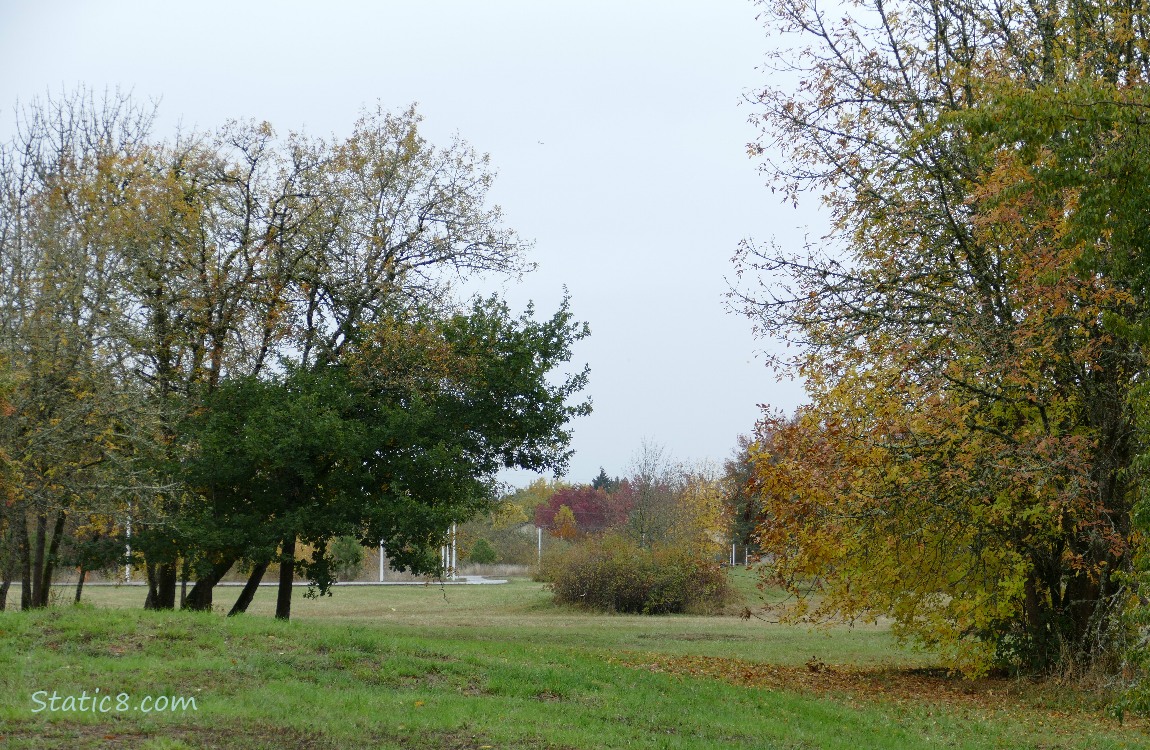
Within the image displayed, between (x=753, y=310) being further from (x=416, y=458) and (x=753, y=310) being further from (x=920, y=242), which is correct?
(x=416, y=458)

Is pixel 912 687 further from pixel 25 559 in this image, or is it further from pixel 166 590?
pixel 25 559

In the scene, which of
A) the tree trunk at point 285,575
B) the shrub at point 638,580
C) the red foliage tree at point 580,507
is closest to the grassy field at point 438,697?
the tree trunk at point 285,575

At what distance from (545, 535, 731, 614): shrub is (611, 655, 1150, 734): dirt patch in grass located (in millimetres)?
15345

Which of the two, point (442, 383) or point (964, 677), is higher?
point (442, 383)

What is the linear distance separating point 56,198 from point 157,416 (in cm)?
387

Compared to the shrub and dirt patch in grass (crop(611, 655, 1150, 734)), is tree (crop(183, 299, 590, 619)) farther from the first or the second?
the shrub

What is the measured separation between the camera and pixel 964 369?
461 inches

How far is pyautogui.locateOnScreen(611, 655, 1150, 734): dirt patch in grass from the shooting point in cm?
1154

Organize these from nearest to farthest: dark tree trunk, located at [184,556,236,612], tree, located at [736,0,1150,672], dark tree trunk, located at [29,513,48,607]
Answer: tree, located at [736,0,1150,672] → dark tree trunk, located at [29,513,48,607] → dark tree trunk, located at [184,556,236,612]

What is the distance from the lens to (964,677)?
14.7 m

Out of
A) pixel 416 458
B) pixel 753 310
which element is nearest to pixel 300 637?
pixel 416 458

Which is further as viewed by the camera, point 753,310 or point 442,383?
point 442,383

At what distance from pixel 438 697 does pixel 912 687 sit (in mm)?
7935

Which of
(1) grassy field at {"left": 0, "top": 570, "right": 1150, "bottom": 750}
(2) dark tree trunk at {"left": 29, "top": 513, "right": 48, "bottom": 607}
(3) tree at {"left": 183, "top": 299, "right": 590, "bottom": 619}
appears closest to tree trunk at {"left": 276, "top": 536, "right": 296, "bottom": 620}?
(3) tree at {"left": 183, "top": 299, "right": 590, "bottom": 619}
